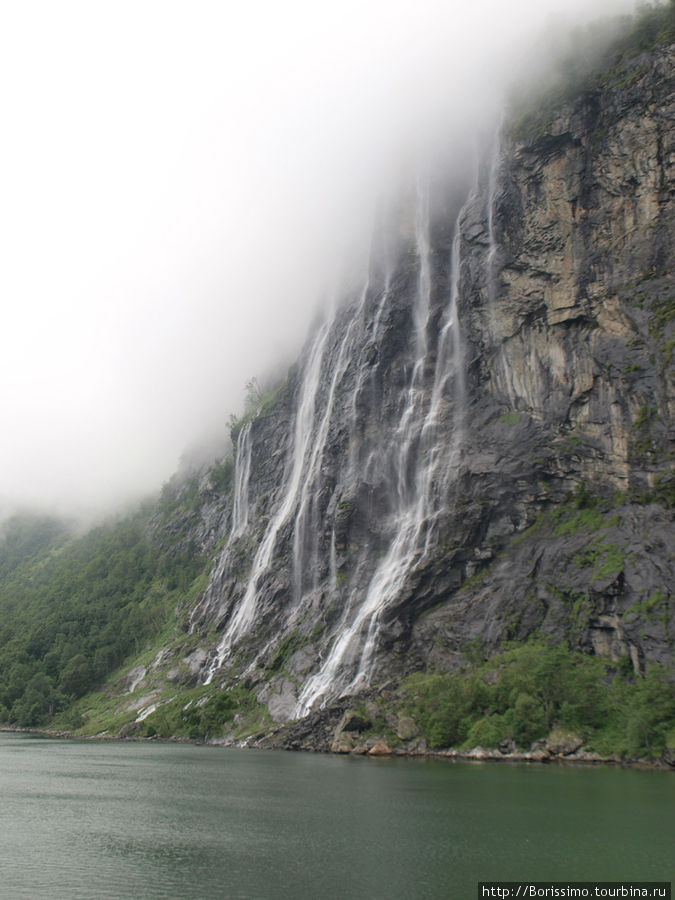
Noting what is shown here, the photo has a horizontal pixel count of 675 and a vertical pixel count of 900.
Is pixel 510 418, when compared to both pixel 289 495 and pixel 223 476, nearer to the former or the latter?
pixel 289 495

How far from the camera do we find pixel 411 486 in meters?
74.1

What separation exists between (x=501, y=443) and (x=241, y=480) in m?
56.2

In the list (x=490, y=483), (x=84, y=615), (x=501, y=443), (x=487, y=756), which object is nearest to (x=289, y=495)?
(x=490, y=483)

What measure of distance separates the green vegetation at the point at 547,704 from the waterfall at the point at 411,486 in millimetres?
10742

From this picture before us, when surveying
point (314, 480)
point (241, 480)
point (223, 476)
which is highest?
point (223, 476)

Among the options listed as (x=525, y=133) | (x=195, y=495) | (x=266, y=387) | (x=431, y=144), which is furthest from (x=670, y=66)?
(x=195, y=495)

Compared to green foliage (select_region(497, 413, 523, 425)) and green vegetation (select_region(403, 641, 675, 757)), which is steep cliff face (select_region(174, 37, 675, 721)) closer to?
green foliage (select_region(497, 413, 523, 425))

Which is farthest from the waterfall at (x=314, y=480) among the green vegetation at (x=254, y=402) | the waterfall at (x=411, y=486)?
the green vegetation at (x=254, y=402)

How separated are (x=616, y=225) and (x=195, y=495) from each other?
333ft

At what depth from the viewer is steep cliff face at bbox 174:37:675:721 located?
57875 mm

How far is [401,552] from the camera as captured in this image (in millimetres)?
69812

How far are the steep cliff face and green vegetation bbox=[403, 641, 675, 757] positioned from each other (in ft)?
10.8

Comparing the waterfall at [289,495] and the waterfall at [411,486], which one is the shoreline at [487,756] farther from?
the waterfall at [289,495]

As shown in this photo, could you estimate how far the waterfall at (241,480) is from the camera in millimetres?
107875
